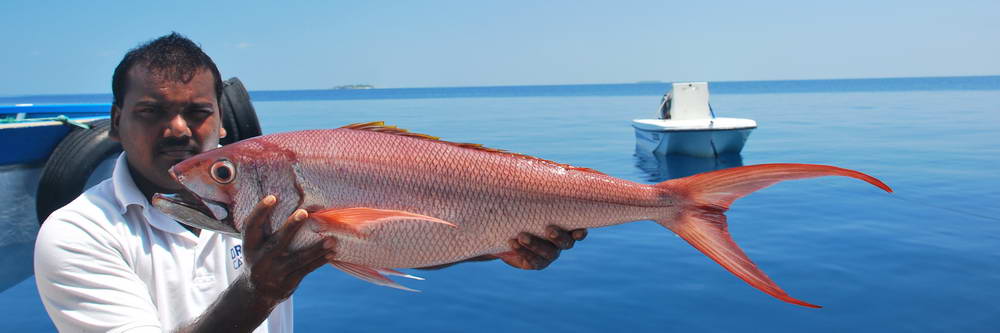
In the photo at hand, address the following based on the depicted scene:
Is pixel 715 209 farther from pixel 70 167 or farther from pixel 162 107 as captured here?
pixel 70 167

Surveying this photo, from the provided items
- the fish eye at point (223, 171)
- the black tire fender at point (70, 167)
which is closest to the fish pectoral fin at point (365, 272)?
the fish eye at point (223, 171)

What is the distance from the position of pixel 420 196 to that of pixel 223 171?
618 mm

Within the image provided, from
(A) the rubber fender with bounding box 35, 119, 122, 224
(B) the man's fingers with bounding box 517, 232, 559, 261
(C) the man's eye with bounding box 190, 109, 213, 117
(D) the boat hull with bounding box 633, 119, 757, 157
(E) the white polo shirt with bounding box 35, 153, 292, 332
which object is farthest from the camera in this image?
(D) the boat hull with bounding box 633, 119, 757, 157

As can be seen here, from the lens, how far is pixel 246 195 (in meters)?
2.04

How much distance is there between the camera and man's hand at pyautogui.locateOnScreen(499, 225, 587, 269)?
7.43ft

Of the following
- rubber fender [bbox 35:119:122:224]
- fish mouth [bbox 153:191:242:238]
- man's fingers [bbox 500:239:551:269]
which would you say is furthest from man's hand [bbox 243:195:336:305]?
rubber fender [bbox 35:119:122:224]

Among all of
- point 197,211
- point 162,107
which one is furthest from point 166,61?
point 197,211

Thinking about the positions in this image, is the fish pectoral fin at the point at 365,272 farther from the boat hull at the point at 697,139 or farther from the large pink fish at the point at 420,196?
the boat hull at the point at 697,139

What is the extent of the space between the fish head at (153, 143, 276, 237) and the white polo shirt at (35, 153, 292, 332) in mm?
352

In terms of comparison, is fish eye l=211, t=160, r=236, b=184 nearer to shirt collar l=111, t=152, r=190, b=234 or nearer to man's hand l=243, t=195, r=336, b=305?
man's hand l=243, t=195, r=336, b=305

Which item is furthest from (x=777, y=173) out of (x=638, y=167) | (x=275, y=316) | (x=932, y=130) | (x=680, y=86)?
(x=932, y=130)

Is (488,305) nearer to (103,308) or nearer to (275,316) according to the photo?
(275,316)

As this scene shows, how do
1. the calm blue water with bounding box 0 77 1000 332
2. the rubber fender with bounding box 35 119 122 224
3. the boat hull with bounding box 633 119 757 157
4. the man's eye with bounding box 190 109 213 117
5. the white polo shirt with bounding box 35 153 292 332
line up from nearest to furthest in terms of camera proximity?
the white polo shirt with bounding box 35 153 292 332 < the man's eye with bounding box 190 109 213 117 < the rubber fender with bounding box 35 119 122 224 < the calm blue water with bounding box 0 77 1000 332 < the boat hull with bounding box 633 119 757 157

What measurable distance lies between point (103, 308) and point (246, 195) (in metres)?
0.58
